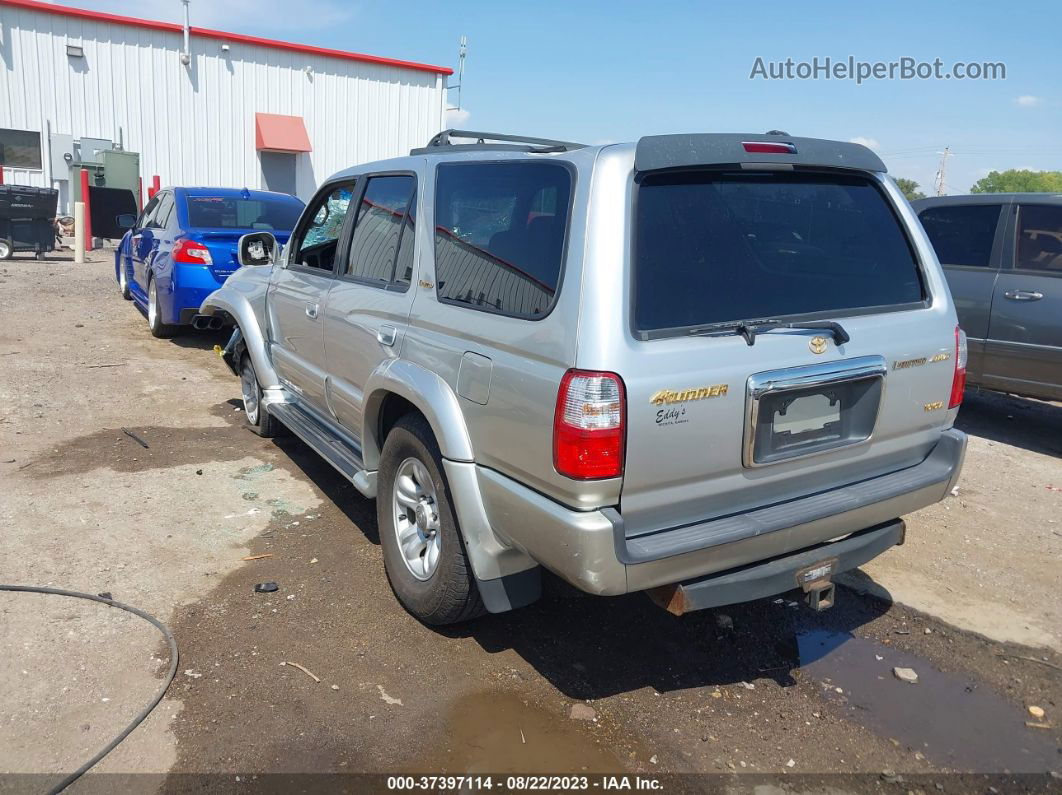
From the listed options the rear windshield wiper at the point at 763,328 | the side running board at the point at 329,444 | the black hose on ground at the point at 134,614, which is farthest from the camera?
the side running board at the point at 329,444

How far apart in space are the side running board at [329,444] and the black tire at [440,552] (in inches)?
7.3

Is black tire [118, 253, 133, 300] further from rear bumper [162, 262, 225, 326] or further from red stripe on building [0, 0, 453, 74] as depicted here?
red stripe on building [0, 0, 453, 74]

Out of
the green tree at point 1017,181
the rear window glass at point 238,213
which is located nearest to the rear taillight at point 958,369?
the rear window glass at point 238,213

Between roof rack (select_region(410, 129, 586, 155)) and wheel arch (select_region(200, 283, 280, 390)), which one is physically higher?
roof rack (select_region(410, 129, 586, 155))

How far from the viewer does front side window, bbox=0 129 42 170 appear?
22.0 m

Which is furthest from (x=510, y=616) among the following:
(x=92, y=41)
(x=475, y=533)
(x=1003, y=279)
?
(x=92, y=41)

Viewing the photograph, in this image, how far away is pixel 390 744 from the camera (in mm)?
2898

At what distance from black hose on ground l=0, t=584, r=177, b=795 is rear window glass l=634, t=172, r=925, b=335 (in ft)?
7.38

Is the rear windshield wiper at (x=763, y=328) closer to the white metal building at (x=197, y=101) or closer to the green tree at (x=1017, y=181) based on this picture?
the white metal building at (x=197, y=101)

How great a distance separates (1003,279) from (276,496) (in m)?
5.96

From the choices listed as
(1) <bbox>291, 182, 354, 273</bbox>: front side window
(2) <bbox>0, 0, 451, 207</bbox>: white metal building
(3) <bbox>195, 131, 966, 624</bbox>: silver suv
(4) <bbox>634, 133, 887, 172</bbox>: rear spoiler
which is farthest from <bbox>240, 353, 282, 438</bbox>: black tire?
(2) <bbox>0, 0, 451, 207</bbox>: white metal building

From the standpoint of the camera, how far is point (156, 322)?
939 cm

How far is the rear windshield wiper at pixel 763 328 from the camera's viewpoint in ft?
9.12

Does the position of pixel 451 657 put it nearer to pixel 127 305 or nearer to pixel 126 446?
pixel 126 446
